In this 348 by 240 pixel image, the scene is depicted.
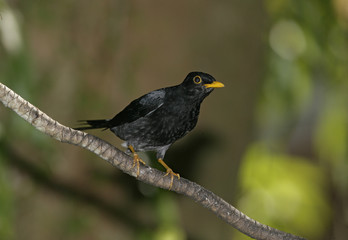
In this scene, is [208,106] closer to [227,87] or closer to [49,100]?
[227,87]

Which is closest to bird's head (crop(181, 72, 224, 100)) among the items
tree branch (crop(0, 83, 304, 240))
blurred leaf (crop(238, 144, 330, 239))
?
tree branch (crop(0, 83, 304, 240))

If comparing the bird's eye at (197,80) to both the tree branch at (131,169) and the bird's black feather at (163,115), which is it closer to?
the bird's black feather at (163,115)

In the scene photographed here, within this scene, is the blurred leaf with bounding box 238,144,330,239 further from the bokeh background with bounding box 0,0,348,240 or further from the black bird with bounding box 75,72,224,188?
the black bird with bounding box 75,72,224,188

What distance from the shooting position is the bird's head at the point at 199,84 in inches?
130

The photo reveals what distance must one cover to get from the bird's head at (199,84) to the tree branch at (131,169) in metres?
0.62

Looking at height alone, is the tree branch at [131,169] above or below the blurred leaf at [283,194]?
below

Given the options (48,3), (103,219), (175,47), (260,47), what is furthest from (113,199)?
(260,47)

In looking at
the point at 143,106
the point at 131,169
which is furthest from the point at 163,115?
the point at 131,169

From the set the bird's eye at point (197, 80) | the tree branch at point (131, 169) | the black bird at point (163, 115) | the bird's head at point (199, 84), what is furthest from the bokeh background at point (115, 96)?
the tree branch at point (131, 169)

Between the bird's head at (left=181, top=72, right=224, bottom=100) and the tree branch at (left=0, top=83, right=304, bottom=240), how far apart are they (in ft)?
2.03

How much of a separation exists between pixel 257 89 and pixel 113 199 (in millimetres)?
2072

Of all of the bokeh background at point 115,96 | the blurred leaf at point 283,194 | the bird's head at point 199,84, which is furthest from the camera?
the blurred leaf at point 283,194

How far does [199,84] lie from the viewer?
3371mm

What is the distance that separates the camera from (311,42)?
657cm
